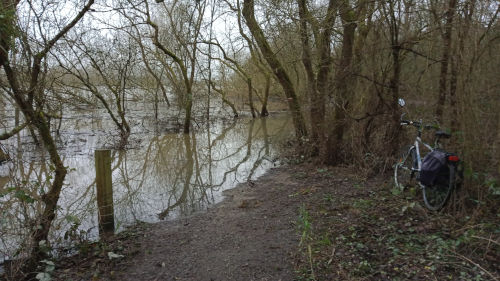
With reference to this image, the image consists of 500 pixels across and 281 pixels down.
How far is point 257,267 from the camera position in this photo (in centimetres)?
388

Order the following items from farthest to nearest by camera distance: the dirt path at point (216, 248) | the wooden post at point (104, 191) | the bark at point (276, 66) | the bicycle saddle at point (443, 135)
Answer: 1. the bark at point (276, 66)
2. the wooden post at point (104, 191)
3. the bicycle saddle at point (443, 135)
4. the dirt path at point (216, 248)

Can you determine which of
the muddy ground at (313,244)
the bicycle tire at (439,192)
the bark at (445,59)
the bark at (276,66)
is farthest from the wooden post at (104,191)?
the bark at (276,66)

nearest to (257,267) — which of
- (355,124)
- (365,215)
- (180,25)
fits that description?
(365,215)

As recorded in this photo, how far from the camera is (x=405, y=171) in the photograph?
5.66 meters

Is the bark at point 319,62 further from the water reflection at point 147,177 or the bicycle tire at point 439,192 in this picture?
the bicycle tire at point 439,192

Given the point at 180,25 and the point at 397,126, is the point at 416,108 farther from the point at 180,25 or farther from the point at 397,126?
the point at 180,25

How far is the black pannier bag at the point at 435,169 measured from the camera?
164 inches

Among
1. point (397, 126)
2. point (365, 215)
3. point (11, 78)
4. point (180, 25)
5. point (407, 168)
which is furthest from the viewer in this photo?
point (180, 25)

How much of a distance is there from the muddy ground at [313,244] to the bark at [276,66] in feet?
12.4

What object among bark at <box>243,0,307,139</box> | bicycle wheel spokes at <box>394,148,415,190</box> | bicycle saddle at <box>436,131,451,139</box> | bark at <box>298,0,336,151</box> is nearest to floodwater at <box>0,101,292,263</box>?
bark at <box>243,0,307,139</box>

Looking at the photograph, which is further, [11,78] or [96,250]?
[96,250]

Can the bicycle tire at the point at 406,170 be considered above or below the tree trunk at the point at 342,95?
below

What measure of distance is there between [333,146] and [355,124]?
2.50 ft

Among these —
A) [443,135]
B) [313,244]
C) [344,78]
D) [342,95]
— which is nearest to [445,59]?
[443,135]
